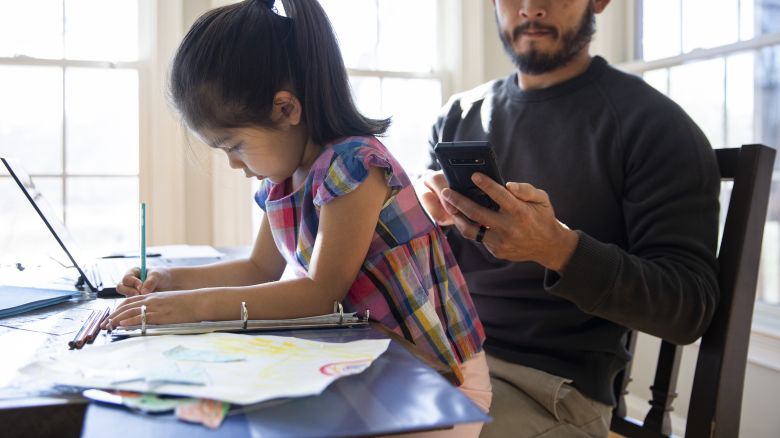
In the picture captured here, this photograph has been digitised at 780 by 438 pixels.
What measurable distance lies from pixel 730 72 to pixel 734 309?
1.31 metres

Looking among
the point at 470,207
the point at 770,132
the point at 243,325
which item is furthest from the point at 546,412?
the point at 770,132

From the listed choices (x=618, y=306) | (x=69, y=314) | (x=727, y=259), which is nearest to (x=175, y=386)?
(x=69, y=314)

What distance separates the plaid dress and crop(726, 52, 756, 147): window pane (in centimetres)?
139

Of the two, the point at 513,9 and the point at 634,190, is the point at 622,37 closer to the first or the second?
the point at 513,9

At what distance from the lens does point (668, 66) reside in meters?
2.37

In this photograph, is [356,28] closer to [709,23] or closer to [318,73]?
[709,23]

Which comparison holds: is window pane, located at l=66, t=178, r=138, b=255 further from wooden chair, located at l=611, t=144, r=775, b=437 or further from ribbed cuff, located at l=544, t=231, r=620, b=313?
wooden chair, located at l=611, t=144, r=775, b=437

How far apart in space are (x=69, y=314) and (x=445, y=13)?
2.40 metres

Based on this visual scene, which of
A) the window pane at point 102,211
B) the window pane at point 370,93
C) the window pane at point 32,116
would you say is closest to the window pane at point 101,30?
the window pane at point 32,116

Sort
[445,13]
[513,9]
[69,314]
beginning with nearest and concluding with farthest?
1. [69,314]
2. [513,9]
3. [445,13]

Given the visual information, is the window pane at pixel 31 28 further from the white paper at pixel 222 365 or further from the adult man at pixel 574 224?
the white paper at pixel 222 365

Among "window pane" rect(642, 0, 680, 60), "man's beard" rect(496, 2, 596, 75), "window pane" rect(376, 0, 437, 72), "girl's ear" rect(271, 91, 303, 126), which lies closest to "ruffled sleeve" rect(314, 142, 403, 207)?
"girl's ear" rect(271, 91, 303, 126)

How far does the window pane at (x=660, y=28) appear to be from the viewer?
2387 millimetres

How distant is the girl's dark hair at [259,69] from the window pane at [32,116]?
5.72 feet
